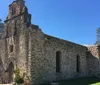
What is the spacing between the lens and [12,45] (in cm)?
2036

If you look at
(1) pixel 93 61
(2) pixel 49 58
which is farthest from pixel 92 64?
(2) pixel 49 58

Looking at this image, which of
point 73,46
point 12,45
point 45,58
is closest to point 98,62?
point 73,46

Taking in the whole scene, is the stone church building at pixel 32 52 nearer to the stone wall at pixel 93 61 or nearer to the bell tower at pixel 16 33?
the bell tower at pixel 16 33

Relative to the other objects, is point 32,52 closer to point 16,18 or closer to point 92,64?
point 16,18

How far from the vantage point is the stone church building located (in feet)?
58.3

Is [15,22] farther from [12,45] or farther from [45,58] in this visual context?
[45,58]

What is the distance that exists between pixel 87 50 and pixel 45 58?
351 inches

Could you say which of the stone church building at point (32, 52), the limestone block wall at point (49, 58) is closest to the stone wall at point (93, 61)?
the stone church building at point (32, 52)

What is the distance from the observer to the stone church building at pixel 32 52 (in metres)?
17.8

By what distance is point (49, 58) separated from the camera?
19484 mm

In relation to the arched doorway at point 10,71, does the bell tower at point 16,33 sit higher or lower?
higher

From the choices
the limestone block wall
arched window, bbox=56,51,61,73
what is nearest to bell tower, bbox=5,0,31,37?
the limestone block wall

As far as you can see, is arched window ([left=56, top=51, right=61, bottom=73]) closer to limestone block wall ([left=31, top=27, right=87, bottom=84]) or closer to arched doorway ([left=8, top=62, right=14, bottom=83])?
limestone block wall ([left=31, top=27, right=87, bottom=84])

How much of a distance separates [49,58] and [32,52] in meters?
2.53
